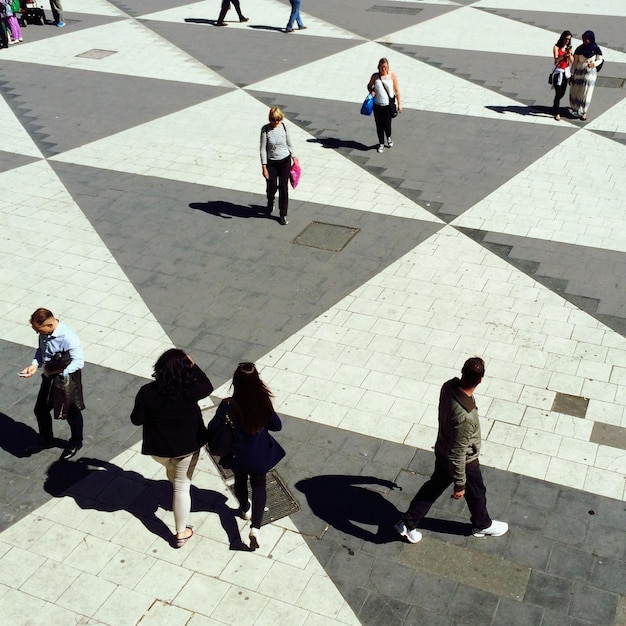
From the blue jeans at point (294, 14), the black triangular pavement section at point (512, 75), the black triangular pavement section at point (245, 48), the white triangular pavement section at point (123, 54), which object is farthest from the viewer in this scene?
the blue jeans at point (294, 14)

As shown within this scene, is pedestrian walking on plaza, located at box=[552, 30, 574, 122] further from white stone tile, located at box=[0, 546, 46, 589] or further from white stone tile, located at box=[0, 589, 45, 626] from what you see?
white stone tile, located at box=[0, 589, 45, 626]

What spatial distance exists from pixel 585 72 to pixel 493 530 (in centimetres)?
1135

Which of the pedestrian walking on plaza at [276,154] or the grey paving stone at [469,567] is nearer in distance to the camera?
the grey paving stone at [469,567]

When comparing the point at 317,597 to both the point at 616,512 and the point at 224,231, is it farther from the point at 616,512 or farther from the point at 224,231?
the point at 224,231

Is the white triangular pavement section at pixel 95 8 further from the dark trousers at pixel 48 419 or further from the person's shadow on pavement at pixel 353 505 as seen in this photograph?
the person's shadow on pavement at pixel 353 505

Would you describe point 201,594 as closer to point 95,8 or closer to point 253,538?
point 253,538

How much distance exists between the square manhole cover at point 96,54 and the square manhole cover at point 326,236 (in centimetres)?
1176

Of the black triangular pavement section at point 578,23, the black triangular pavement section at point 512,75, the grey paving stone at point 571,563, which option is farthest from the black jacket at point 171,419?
the black triangular pavement section at point 578,23

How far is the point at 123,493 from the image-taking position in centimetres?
717

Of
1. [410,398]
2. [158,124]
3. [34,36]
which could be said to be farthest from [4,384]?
[34,36]

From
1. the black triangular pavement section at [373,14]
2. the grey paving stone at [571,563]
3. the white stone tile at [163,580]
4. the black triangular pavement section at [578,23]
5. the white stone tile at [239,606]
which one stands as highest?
the black triangular pavement section at [578,23]

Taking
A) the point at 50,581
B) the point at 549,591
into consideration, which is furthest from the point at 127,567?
the point at 549,591

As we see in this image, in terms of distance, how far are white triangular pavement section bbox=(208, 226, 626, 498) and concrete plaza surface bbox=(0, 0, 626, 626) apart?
3 cm

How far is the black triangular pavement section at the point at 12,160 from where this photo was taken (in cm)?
1418
